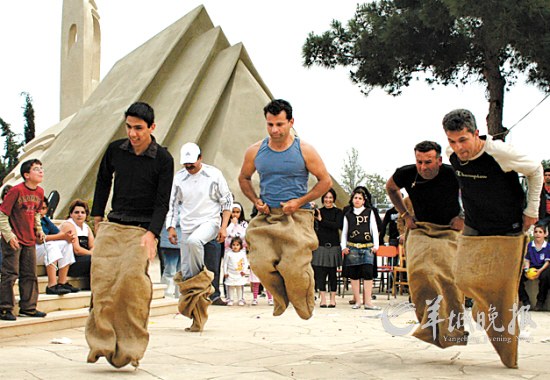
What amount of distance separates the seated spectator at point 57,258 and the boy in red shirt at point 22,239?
2.11ft

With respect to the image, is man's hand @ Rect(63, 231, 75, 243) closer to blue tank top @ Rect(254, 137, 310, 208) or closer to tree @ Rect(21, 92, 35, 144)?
blue tank top @ Rect(254, 137, 310, 208)

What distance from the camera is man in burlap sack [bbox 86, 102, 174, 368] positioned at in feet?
17.3

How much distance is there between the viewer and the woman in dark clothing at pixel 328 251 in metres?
11.6

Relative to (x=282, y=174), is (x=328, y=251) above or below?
below

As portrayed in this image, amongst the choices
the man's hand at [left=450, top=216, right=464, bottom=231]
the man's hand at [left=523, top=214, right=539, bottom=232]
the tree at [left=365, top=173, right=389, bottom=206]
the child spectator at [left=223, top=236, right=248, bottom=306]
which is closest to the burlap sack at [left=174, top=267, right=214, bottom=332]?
the man's hand at [left=450, top=216, right=464, bottom=231]

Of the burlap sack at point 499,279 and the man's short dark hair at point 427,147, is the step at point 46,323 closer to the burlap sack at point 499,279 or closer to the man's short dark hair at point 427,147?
the man's short dark hair at point 427,147

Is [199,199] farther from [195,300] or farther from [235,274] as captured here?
[235,274]

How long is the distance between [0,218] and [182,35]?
20082 mm

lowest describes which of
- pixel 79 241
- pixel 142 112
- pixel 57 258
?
pixel 57 258

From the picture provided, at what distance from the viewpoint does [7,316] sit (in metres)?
7.58

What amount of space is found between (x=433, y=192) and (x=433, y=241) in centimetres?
41

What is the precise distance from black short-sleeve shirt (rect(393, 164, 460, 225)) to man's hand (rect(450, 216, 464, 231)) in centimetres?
3

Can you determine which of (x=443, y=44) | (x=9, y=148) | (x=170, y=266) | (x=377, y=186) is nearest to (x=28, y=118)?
(x=9, y=148)

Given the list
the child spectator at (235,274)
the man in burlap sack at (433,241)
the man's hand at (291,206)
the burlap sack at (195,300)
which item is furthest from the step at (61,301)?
the man in burlap sack at (433,241)
